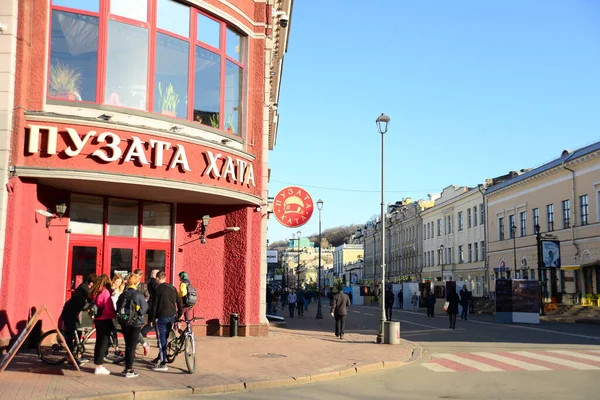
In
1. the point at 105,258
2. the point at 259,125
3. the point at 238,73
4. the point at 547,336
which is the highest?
the point at 238,73

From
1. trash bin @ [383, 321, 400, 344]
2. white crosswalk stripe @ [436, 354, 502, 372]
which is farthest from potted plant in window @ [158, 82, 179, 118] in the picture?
white crosswalk stripe @ [436, 354, 502, 372]

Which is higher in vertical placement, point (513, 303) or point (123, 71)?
point (123, 71)

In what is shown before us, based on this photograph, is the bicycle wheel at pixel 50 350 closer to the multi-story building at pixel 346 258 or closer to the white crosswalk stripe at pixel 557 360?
the white crosswalk stripe at pixel 557 360

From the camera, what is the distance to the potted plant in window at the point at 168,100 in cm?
1561

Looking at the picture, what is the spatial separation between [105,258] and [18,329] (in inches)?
131

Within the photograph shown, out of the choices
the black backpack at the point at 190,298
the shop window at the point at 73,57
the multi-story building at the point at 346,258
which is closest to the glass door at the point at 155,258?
the black backpack at the point at 190,298

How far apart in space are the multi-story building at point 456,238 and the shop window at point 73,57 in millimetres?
55378

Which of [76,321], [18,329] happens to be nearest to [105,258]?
[18,329]

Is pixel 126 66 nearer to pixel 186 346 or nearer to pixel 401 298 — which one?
pixel 186 346

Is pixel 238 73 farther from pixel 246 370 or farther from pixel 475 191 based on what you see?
pixel 475 191

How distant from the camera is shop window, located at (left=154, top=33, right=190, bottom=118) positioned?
15.5 metres

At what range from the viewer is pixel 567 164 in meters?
47.9

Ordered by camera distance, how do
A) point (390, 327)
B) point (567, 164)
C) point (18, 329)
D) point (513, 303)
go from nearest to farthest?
point (18, 329) < point (390, 327) < point (513, 303) < point (567, 164)

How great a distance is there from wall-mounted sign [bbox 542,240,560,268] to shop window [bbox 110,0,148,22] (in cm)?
3162
